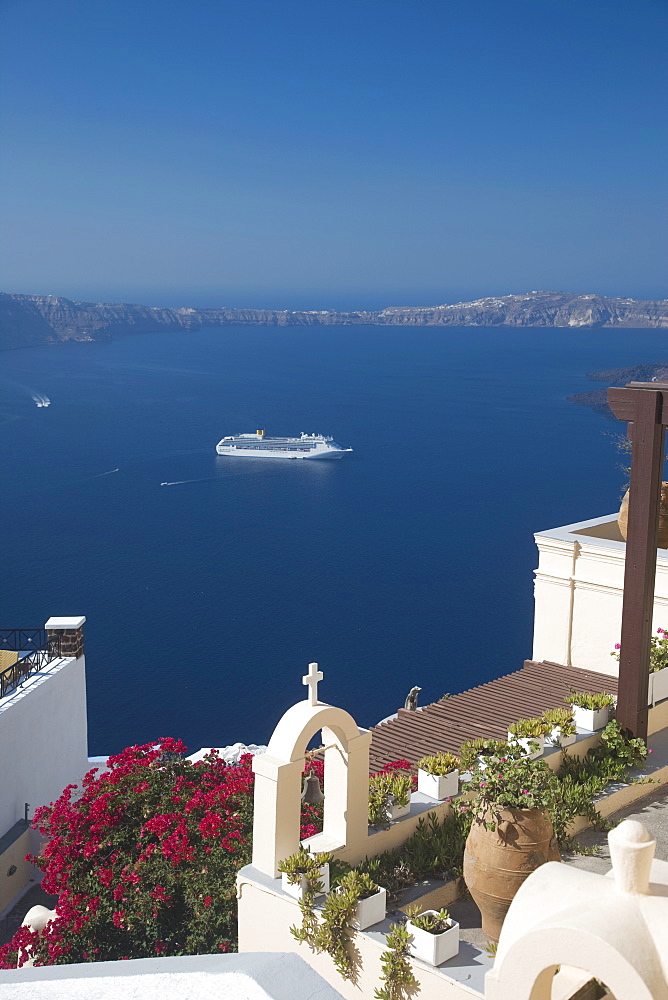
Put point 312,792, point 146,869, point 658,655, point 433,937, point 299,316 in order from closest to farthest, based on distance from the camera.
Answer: point 433,937
point 312,792
point 146,869
point 658,655
point 299,316

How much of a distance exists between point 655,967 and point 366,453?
67.6 m

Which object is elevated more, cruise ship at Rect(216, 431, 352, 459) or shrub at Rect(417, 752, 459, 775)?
shrub at Rect(417, 752, 459, 775)

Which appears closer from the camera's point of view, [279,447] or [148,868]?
[148,868]

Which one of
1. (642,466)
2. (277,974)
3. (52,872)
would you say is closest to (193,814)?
(52,872)

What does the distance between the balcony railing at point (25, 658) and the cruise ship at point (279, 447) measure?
57039 mm

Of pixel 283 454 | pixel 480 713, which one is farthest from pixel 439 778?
pixel 283 454

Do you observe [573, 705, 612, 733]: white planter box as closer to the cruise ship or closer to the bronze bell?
the bronze bell

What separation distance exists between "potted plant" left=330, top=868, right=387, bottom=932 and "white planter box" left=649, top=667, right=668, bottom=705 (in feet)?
9.67

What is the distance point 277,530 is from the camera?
166 feet

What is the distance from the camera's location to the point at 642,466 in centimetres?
572

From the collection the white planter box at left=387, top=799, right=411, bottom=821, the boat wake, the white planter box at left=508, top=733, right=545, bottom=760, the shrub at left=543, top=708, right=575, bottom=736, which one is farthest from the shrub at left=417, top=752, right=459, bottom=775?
the boat wake

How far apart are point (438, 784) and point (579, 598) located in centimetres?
457

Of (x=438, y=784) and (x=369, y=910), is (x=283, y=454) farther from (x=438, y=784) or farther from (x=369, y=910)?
(x=369, y=910)

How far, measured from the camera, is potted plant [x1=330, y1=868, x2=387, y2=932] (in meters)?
3.96
